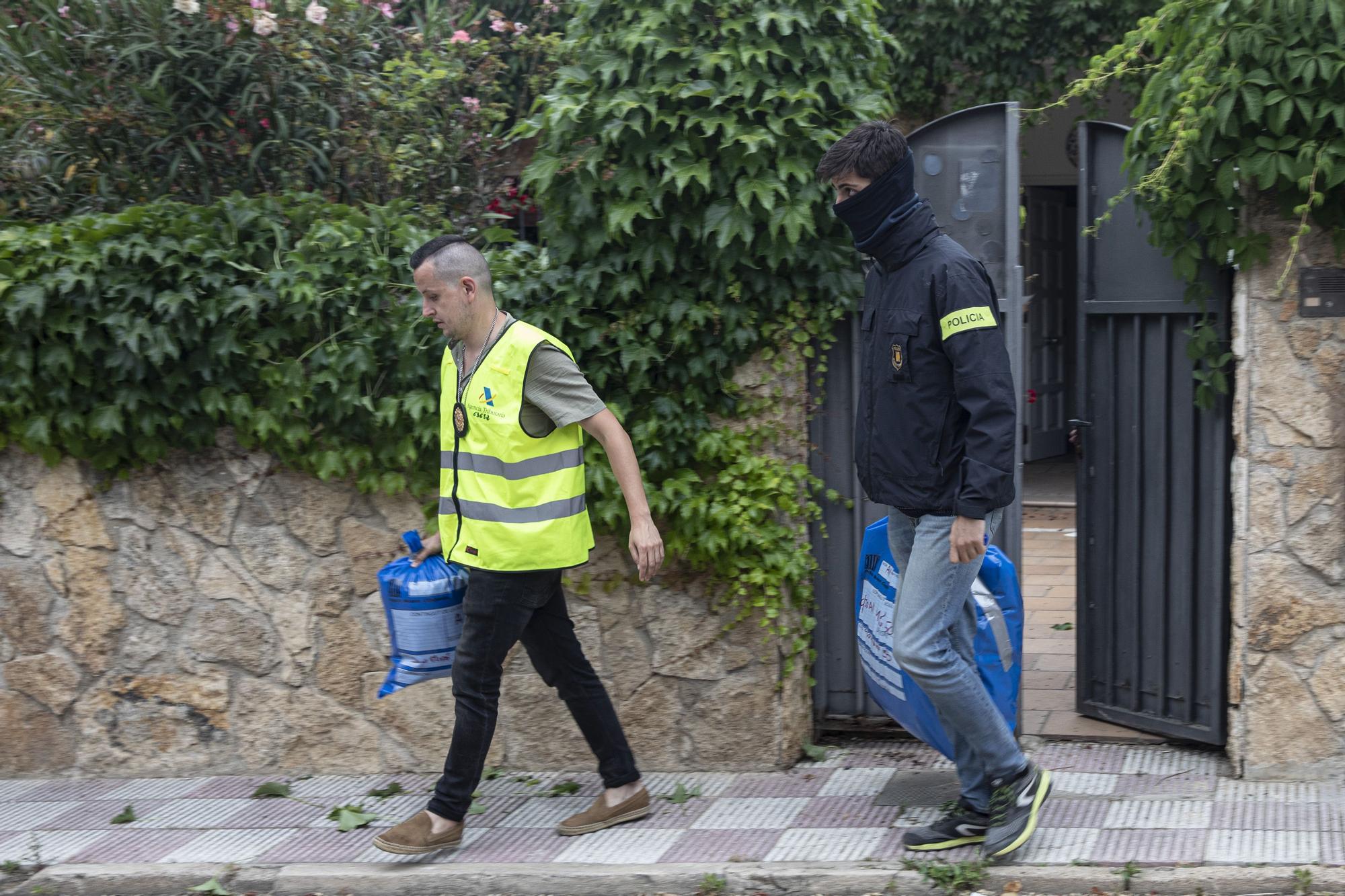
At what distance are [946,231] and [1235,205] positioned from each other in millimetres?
933

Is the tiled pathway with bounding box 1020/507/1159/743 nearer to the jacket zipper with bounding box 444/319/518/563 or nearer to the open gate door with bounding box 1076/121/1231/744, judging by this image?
the open gate door with bounding box 1076/121/1231/744

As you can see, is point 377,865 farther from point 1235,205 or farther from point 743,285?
point 1235,205

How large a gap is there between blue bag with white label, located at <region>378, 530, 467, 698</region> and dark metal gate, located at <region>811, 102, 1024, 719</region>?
4.75 feet

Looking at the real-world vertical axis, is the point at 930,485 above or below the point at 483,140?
below

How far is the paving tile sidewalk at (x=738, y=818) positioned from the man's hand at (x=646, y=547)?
Answer: 35.6 inches

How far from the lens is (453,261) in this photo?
13.0 ft

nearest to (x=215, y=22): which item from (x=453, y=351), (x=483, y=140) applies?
(x=483, y=140)

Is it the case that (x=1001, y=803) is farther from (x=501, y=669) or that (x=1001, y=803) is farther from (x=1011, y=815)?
(x=501, y=669)

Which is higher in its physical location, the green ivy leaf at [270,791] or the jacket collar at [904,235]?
the jacket collar at [904,235]

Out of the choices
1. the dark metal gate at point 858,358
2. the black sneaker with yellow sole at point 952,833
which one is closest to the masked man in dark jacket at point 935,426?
the black sneaker with yellow sole at point 952,833

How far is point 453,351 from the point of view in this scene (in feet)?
13.6

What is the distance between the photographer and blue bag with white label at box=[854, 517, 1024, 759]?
400cm

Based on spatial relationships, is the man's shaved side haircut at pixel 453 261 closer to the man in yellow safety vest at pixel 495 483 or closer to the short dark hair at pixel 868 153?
the man in yellow safety vest at pixel 495 483

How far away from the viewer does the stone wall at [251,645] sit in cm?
480
